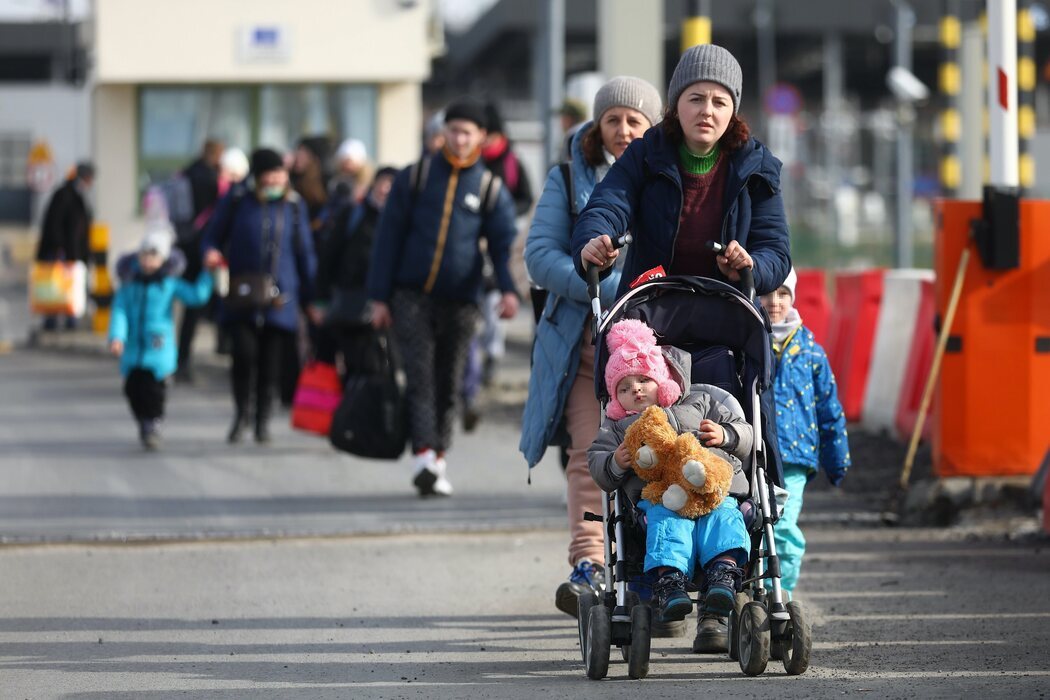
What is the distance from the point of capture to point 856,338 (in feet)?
43.1

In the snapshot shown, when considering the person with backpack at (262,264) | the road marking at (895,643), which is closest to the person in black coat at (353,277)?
the person with backpack at (262,264)

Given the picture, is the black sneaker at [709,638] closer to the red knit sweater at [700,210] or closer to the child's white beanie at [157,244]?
the red knit sweater at [700,210]

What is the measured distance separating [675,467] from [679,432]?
0.12 m

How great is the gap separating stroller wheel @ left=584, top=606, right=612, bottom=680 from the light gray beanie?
65.2 inches

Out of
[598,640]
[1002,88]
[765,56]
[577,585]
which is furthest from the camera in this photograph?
[765,56]

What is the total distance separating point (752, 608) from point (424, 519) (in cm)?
428

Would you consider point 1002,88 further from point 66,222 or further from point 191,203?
point 66,222

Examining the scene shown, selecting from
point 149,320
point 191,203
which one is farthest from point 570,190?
point 191,203

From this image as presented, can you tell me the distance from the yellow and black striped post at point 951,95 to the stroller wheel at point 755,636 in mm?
18609

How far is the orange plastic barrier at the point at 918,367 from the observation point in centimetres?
1159

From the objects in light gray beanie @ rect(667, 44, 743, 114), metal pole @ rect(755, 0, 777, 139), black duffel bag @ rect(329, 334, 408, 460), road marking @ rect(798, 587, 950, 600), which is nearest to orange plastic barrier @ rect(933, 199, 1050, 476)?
road marking @ rect(798, 587, 950, 600)

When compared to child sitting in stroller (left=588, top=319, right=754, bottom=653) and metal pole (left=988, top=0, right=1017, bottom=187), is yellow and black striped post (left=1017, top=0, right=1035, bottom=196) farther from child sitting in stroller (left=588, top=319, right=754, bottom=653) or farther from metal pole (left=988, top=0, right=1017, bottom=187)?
child sitting in stroller (left=588, top=319, right=754, bottom=653)

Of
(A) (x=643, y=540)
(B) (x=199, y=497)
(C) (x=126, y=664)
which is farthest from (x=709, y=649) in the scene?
(B) (x=199, y=497)

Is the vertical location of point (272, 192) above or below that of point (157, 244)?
above
